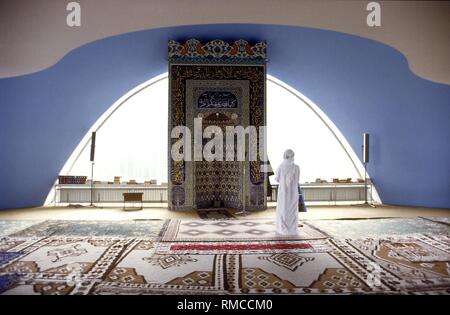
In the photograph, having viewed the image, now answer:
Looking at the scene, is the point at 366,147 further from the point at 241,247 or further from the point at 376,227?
the point at 241,247

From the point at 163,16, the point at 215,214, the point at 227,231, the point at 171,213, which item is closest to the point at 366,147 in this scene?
the point at 215,214

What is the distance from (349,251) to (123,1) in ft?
10.8

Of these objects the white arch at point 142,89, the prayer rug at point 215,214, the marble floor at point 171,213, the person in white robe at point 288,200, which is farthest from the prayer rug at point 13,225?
the person in white robe at point 288,200

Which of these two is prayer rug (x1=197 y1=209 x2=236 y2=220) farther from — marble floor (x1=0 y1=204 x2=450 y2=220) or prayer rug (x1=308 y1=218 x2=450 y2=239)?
prayer rug (x1=308 y1=218 x2=450 y2=239)

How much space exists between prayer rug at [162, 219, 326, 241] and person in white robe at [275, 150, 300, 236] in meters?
0.13

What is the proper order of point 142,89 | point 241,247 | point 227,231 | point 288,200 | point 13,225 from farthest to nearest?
point 142,89 → point 13,225 → point 227,231 → point 288,200 → point 241,247

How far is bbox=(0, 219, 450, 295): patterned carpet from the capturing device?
240cm

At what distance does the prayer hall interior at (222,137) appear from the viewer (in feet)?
11.1

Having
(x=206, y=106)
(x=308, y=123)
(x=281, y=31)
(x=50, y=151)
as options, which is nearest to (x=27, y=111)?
(x=50, y=151)

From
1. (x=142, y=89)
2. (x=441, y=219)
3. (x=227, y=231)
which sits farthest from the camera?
(x=142, y=89)

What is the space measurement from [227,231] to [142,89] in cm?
440

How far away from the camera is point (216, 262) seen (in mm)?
3035

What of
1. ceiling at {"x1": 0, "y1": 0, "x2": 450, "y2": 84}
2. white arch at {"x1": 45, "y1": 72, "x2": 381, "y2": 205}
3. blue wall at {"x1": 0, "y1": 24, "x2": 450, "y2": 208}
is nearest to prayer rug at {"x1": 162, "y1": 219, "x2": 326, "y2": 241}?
ceiling at {"x1": 0, "y1": 0, "x2": 450, "y2": 84}

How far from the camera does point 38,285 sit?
2424 millimetres
